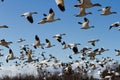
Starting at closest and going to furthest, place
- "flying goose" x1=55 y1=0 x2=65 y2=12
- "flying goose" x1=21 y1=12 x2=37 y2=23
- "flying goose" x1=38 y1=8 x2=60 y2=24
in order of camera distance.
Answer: "flying goose" x1=55 y1=0 x2=65 y2=12 < "flying goose" x1=21 y1=12 x2=37 y2=23 < "flying goose" x1=38 y1=8 x2=60 y2=24

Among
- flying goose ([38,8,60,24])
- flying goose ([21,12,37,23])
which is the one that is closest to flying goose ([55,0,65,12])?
flying goose ([21,12,37,23])

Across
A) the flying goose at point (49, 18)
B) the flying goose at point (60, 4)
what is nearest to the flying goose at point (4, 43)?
the flying goose at point (49, 18)

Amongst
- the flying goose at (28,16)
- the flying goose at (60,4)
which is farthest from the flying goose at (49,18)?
the flying goose at (60,4)

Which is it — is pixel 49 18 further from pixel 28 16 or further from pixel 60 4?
pixel 60 4

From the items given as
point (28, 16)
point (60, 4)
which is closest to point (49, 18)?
point (28, 16)

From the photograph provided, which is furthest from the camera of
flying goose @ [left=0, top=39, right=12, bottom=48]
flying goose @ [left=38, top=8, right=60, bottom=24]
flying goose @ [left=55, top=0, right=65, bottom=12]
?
flying goose @ [left=0, top=39, right=12, bottom=48]

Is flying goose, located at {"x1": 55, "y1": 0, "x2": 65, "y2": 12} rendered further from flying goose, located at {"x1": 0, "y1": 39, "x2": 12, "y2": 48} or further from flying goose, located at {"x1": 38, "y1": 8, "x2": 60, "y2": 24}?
flying goose, located at {"x1": 0, "y1": 39, "x2": 12, "y2": 48}

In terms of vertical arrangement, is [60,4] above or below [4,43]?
above

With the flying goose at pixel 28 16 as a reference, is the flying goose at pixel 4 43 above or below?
below

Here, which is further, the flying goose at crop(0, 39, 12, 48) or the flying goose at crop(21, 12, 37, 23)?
the flying goose at crop(0, 39, 12, 48)

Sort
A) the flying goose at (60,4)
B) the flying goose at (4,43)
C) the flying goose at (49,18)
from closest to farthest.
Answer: the flying goose at (60,4), the flying goose at (49,18), the flying goose at (4,43)

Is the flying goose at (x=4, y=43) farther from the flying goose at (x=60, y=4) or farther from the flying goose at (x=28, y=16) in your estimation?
the flying goose at (x=60, y=4)

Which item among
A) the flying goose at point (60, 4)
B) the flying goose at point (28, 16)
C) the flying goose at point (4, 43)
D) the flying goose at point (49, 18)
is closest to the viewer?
the flying goose at point (60, 4)

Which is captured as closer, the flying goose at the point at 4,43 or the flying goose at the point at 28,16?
the flying goose at the point at 28,16
